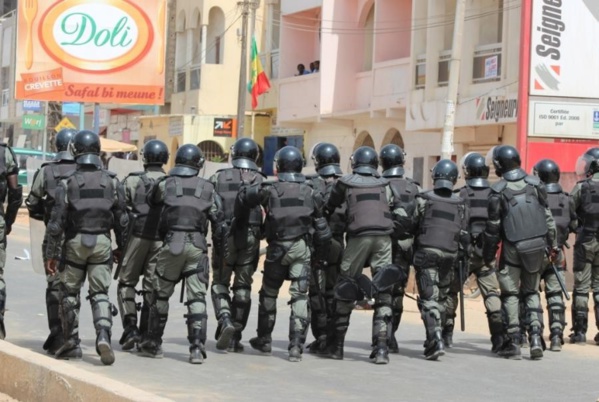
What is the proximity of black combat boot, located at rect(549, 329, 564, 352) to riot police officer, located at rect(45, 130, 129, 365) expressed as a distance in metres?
4.59

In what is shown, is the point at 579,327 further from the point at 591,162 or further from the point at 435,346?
the point at 435,346

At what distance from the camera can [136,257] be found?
11.7 meters

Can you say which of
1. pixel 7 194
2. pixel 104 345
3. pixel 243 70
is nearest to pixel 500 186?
pixel 104 345

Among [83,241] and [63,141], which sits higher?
[63,141]

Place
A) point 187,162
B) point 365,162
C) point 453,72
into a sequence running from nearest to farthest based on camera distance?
point 187,162, point 365,162, point 453,72

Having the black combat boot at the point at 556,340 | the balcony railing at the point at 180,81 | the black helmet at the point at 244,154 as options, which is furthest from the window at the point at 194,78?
the black helmet at the point at 244,154

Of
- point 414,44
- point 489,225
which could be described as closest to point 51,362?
point 489,225

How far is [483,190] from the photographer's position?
12484mm

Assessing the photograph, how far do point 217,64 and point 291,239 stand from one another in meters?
34.6

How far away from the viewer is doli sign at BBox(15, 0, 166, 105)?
3688 centimetres

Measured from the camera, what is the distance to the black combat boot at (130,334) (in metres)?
11.7

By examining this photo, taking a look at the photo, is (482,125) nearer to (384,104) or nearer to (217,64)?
(384,104)

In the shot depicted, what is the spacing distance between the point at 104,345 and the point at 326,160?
116 inches

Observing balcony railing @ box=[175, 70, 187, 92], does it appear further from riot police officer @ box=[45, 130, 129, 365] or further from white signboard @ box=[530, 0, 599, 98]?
riot police officer @ box=[45, 130, 129, 365]
